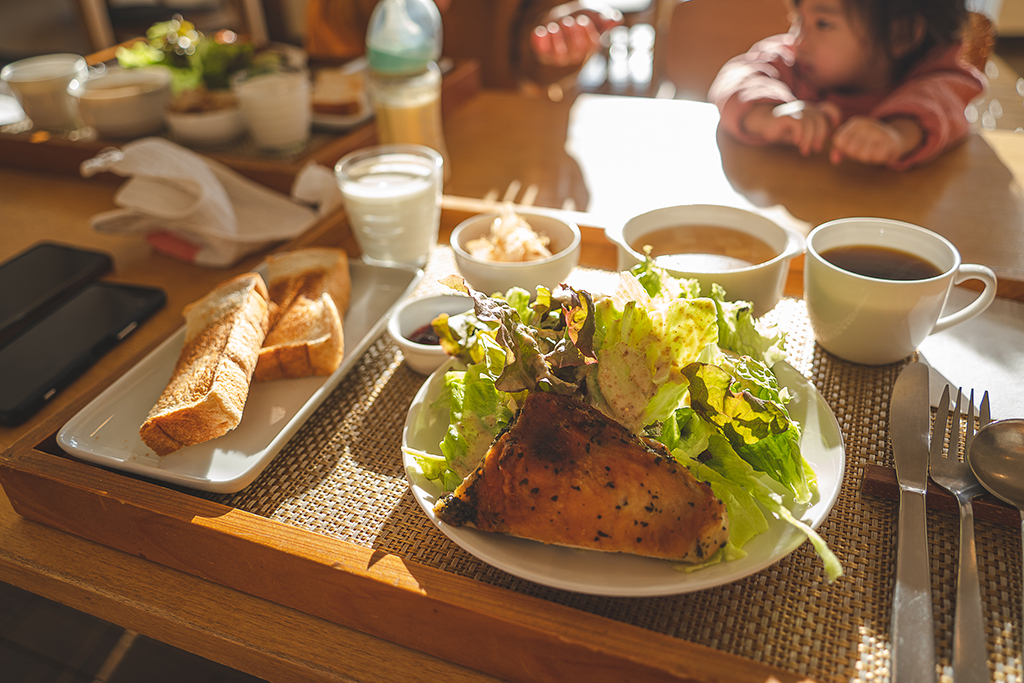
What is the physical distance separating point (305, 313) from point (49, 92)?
1542mm

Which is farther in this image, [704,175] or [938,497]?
[704,175]

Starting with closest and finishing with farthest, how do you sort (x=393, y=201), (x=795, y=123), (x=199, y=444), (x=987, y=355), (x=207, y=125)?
(x=199, y=444), (x=987, y=355), (x=393, y=201), (x=795, y=123), (x=207, y=125)

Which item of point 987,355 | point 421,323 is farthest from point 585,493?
point 987,355

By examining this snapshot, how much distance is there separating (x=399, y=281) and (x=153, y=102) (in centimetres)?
123

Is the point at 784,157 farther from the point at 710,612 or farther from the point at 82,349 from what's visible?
the point at 82,349

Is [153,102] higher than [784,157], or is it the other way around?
[153,102]

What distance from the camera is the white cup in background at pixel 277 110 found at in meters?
1.64

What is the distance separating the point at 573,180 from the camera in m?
1.64

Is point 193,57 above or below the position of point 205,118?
above

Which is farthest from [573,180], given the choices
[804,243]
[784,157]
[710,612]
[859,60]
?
[710,612]

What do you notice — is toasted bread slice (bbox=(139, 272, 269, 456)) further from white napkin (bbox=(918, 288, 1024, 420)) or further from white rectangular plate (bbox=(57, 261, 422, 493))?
white napkin (bbox=(918, 288, 1024, 420))

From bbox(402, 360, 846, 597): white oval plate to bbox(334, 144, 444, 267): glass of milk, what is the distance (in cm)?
65

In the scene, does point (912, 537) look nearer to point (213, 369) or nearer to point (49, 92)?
point (213, 369)

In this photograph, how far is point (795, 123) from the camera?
167 cm
